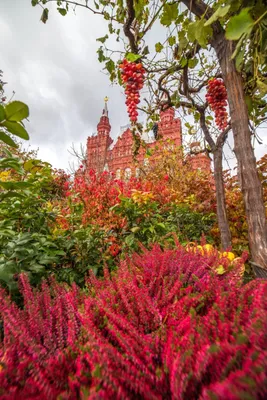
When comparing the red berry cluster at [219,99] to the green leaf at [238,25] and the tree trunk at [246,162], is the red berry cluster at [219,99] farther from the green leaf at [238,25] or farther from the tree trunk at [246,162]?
the green leaf at [238,25]

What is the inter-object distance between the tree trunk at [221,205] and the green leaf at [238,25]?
1621 millimetres

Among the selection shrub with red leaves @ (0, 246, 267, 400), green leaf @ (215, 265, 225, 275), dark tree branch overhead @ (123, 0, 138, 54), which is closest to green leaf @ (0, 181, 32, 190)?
shrub with red leaves @ (0, 246, 267, 400)

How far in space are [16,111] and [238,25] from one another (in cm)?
108

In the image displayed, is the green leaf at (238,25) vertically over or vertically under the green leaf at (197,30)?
under

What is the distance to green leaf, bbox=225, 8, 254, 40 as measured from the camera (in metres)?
0.98

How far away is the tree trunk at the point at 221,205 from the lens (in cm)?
230

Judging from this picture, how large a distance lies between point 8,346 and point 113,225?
4.97ft

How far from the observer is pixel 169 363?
1.60 ft

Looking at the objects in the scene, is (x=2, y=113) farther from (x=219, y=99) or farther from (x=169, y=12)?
(x=219, y=99)

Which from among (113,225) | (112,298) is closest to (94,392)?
(112,298)

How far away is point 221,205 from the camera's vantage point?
2371mm

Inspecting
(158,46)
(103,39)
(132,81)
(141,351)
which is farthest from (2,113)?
(158,46)

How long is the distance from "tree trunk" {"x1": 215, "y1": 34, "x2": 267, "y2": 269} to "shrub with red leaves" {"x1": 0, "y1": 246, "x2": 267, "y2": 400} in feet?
1.76

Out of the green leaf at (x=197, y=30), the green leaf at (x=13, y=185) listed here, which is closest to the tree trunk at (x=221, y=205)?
the green leaf at (x=197, y=30)
